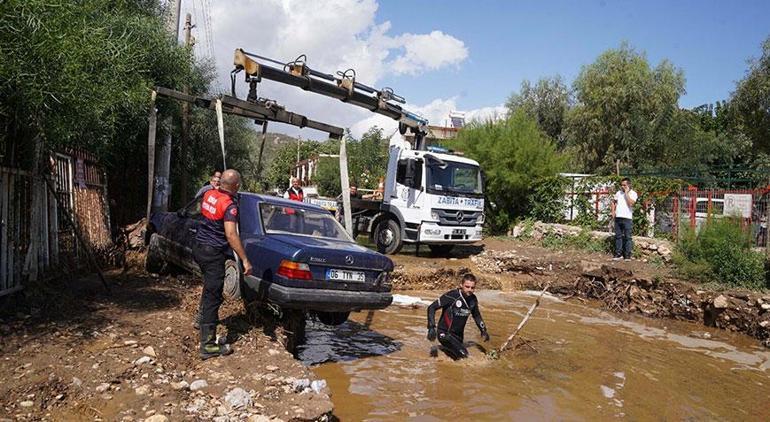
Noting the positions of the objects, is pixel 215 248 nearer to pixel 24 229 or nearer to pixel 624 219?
pixel 24 229

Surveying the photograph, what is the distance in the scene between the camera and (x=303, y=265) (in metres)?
6.14

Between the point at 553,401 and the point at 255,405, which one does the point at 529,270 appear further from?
the point at 255,405

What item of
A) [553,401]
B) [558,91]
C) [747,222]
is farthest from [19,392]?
[558,91]

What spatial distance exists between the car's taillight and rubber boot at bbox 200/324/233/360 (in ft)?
3.08

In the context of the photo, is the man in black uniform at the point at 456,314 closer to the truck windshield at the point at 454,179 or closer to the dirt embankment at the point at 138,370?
the dirt embankment at the point at 138,370

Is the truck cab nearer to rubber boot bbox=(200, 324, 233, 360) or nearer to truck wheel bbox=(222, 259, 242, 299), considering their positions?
truck wheel bbox=(222, 259, 242, 299)

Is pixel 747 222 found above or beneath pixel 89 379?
above

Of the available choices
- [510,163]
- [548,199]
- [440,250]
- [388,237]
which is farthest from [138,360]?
[510,163]

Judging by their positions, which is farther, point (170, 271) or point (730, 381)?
point (170, 271)

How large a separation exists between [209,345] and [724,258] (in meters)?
10.3

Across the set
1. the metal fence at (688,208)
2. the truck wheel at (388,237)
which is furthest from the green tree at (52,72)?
the metal fence at (688,208)

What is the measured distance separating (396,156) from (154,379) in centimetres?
1090

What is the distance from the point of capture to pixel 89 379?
4.48 metres

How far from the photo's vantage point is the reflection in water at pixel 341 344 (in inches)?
284
